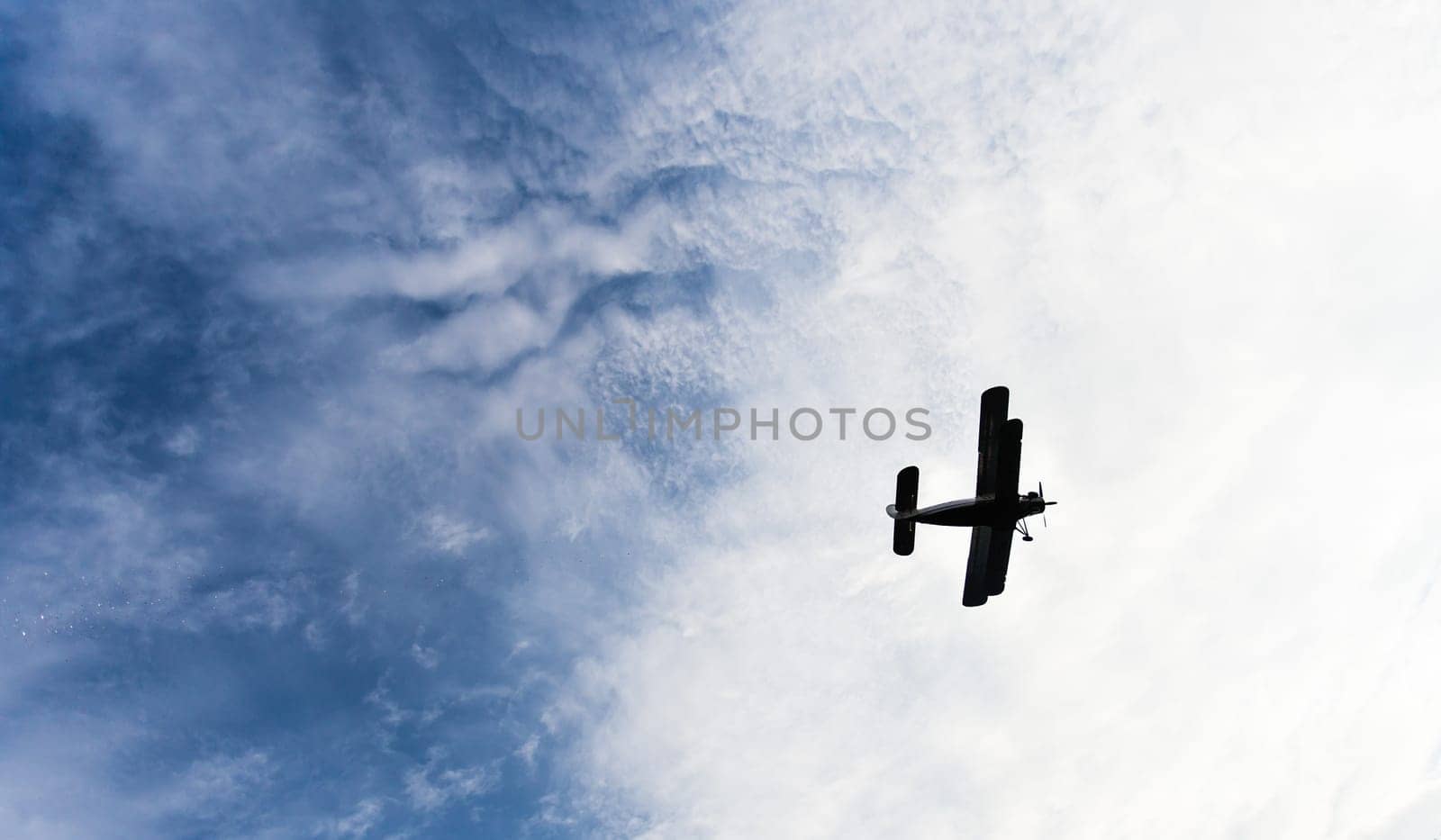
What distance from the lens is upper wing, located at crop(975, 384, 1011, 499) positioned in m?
34.8

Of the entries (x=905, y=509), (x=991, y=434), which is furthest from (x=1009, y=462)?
(x=905, y=509)

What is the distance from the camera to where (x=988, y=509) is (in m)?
36.2

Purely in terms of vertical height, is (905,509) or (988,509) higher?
(905,509)

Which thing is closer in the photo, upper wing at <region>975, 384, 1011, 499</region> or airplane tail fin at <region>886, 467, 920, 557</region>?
upper wing at <region>975, 384, 1011, 499</region>

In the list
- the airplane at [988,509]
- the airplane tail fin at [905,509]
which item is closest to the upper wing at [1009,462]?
the airplane at [988,509]

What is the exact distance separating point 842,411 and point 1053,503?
38.6ft

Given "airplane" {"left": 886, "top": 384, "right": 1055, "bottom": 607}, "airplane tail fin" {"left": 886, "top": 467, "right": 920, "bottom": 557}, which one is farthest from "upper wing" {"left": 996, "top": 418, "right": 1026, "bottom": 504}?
"airplane tail fin" {"left": 886, "top": 467, "right": 920, "bottom": 557}

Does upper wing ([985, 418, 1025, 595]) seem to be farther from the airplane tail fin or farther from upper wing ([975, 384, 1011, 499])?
the airplane tail fin

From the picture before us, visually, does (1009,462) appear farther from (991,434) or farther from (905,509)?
(905,509)

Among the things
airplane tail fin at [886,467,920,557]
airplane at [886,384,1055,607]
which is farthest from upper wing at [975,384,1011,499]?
airplane tail fin at [886,467,920,557]

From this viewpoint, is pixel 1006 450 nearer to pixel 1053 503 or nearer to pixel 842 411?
pixel 1053 503

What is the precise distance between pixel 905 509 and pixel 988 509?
4.21 meters

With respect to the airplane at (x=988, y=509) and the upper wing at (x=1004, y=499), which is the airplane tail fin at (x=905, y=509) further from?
the upper wing at (x=1004, y=499)

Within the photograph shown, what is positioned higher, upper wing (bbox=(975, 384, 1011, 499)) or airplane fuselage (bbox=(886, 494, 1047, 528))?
upper wing (bbox=(975, 384, 1011, 499))
